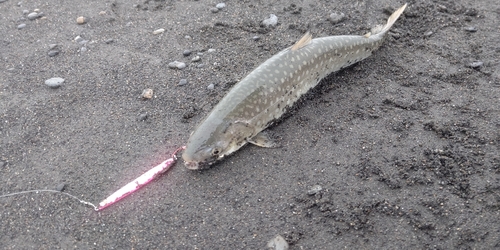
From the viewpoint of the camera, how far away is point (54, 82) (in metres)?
5.96

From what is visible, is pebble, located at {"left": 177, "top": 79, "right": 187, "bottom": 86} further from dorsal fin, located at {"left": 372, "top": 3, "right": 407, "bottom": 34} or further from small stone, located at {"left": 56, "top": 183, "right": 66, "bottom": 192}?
dorsal fin, located at {"left": 372, "top": 3, "right": 407, "bottom": 34}

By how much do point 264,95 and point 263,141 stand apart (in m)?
0.53

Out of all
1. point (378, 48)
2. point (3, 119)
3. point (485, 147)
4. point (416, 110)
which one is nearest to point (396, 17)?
point (378, 48)

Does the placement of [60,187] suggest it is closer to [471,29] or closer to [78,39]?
[78,39]

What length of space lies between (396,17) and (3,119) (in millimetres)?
5640

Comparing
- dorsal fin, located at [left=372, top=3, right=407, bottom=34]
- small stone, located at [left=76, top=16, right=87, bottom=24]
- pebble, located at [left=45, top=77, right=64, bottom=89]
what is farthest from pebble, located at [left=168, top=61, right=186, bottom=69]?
dorsal fin, located at [left=372, top=3, right=407, bottom=34]

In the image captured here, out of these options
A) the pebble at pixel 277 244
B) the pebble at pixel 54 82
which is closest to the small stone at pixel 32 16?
the pebble at pixel 54 82

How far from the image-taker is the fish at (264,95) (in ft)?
15.0

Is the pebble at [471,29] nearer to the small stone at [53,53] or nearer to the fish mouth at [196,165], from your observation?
the fish mouth at [196,165]

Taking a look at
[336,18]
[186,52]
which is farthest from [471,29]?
[186,52]

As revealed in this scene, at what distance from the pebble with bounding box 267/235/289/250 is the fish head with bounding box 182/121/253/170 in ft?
3.63

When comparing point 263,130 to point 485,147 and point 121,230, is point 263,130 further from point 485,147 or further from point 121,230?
point 485,147

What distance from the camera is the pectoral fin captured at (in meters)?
4.89

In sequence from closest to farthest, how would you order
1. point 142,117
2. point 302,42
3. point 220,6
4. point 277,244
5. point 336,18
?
point 277,244 → point 142,117 → point 302,42 → point 336,18 → point 220,6
